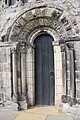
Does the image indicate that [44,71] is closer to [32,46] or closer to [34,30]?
[32,46]

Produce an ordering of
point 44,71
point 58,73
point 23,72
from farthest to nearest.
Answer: point 44,71 → point 23,72 → point 58,73

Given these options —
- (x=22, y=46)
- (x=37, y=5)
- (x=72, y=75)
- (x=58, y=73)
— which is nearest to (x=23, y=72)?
(x=22, y=46)

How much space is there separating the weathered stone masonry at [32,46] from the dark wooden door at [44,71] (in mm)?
151

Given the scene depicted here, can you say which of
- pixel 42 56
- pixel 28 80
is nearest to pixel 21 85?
pixel 28 80

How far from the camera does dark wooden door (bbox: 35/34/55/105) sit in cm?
507

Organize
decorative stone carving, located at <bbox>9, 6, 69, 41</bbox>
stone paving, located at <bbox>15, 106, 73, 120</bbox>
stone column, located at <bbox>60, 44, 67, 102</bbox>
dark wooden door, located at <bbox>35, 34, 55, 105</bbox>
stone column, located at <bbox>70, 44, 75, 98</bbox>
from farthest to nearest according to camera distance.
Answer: dark wooden door, located at <bbox>35, 34, 55, 105</bbox>
decorative stone carving, located at <bbox>9, 6, 69, 41</bbox>
stone column, located at <bbox>60, 44, 67, 102</bbox>
stone column, located at <bbox>70, 44, 75, 98</bbox>
stone paving, located at <bbox>15, 106, 73, 120</bbox>

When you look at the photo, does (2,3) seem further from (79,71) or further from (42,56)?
(79,71)

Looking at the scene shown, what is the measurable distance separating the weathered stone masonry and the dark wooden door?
15 centimetres

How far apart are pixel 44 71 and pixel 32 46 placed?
787 millimetres

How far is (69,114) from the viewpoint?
427cm

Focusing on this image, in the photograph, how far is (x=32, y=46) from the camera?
16.5 feet

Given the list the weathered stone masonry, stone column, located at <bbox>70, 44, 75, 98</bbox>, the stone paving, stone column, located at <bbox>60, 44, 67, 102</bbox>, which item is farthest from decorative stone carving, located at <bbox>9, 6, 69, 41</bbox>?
the stone paving

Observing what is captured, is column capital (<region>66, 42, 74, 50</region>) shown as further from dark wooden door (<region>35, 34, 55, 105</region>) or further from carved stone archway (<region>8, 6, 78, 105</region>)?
dark wooden door (<region>35, 34, 55, 105</region>)

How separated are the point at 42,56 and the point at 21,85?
1005mm
